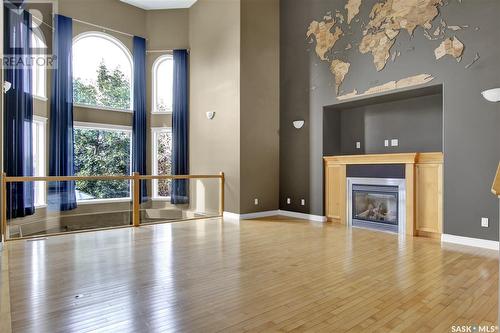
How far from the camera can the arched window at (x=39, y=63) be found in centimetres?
715

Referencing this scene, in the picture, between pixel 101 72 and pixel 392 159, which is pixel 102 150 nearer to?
pixel 101 72

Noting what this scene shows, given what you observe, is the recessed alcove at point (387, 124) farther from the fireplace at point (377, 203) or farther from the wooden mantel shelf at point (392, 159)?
the fireplace at point (377, 203)

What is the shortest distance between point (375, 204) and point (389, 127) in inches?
59.3

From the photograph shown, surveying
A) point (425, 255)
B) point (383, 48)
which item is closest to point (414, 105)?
point (383, 48)

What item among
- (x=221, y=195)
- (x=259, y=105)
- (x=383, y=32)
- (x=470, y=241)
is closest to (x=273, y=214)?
(x=221, y=195)

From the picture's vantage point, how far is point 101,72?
8.45 metres

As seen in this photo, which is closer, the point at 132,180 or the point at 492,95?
the point at 492,95

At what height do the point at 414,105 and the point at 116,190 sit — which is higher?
the point at 414,105

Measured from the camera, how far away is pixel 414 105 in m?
5.73

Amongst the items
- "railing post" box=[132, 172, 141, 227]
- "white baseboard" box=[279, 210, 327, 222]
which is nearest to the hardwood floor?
"railing post" box=[132, 172, 141, 227]

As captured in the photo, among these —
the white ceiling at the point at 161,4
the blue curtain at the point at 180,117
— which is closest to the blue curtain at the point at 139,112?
the blue curtain at the point at 180,117

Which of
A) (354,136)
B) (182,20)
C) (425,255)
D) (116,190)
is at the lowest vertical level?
(425,255)

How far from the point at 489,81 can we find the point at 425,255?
8.42 feet

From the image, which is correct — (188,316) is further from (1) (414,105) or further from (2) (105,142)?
(2) (105,142)
